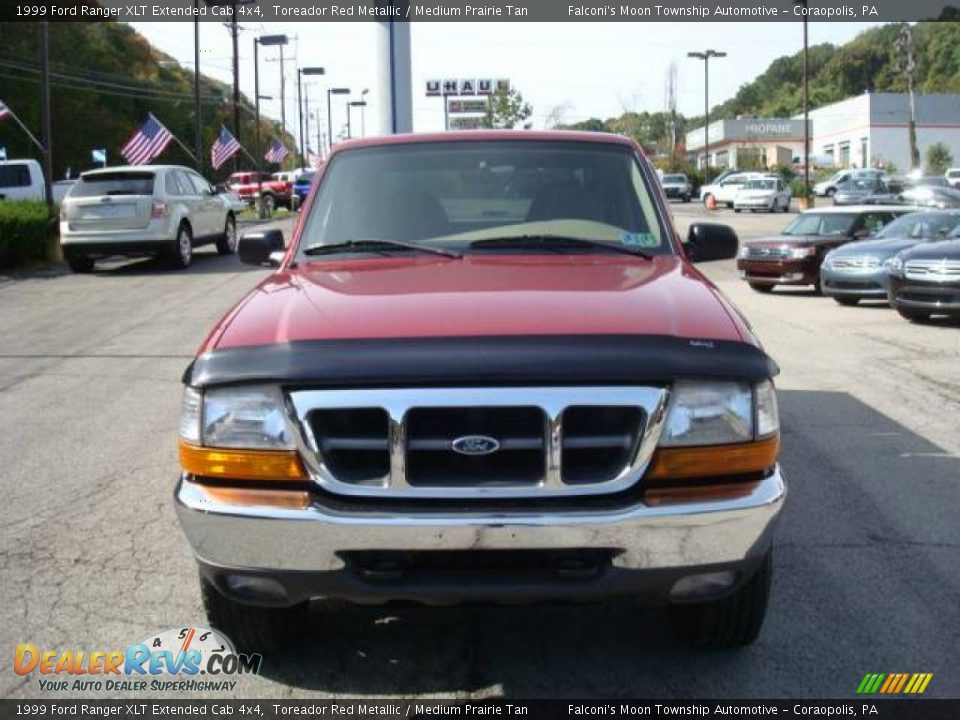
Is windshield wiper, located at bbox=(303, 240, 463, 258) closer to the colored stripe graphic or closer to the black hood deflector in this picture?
the black hood deflector

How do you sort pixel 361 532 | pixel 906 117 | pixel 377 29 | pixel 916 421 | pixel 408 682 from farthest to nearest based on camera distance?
pixel 906 117, pixel 377 29, pixel 916 421, pixel 408 682, pixel 361 532

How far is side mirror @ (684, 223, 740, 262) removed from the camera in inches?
208

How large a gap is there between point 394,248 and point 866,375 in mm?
6467

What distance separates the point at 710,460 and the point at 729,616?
2.47 feet

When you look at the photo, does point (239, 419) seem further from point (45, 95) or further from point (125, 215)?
point (45, 95)

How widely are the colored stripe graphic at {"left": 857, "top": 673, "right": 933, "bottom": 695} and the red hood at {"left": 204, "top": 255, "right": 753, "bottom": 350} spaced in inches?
49.3

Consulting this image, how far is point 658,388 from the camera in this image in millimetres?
3066

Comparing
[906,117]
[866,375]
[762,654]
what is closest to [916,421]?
[866,375]

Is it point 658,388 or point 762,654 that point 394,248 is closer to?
point 658,388

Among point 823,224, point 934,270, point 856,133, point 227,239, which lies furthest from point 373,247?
point 856,133

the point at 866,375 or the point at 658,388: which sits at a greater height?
the point at 658,388

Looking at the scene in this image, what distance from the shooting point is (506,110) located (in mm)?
61438

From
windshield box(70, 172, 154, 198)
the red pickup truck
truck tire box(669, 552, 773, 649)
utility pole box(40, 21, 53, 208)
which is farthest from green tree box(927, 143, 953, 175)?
truck tire box(669, 552, 773, 649)

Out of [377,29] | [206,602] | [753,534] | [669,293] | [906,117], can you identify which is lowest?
[206,602]
